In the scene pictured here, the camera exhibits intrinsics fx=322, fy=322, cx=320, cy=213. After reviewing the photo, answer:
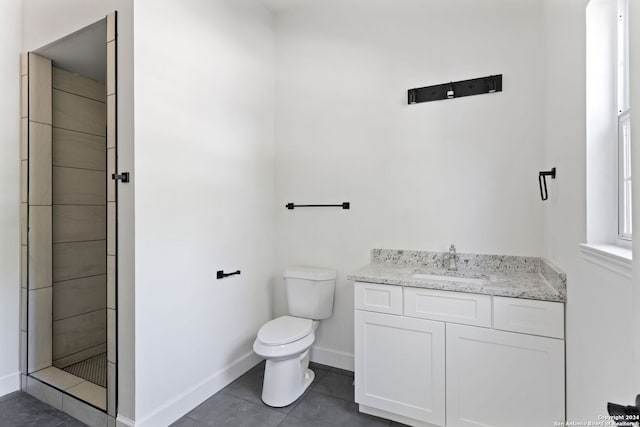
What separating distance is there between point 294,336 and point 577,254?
1579 millimetres

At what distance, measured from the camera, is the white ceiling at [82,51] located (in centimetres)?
197

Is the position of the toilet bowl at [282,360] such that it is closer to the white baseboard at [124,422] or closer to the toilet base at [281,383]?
the toilet base at [281,383]

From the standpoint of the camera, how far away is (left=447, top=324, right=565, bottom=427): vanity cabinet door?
1.54 meters

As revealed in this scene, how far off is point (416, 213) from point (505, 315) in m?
0.88

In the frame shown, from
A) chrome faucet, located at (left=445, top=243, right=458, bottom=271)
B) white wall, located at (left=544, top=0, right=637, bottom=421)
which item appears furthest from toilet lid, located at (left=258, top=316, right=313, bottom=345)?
white wall, located at (left=544, top=0, right=637, bottom=421)

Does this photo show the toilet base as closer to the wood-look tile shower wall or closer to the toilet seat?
the toilet seat

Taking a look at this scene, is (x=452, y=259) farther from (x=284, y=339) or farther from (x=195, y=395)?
(x=195, y=395)

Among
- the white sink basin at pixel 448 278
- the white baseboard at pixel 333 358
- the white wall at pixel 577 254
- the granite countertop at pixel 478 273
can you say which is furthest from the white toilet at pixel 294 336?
the white wall at pixel 577 254

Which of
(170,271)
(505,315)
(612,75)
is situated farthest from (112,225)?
(612,75)

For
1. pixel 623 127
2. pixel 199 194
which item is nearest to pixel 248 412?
pixel 199 194

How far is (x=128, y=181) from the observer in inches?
67.8

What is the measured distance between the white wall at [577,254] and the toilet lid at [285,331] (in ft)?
4.73

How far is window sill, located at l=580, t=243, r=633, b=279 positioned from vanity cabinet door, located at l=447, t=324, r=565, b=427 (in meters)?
0.55

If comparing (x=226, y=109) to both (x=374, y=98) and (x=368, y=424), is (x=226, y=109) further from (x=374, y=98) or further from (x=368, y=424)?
(x=368, y=424)
